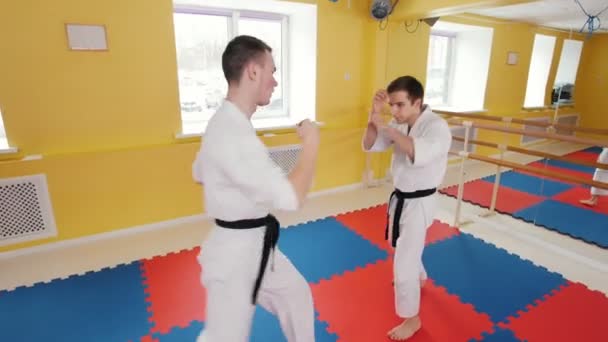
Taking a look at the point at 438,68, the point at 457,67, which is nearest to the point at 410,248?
the point at 438,68

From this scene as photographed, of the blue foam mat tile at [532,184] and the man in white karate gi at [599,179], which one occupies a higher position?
the man in white karate gi at [599,179]

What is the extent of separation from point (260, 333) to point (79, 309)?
3.91 feet

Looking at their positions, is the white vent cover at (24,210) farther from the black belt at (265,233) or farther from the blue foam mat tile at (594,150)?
the blue foam mat tile at (594,150)

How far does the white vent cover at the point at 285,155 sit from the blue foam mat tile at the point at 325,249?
860mm

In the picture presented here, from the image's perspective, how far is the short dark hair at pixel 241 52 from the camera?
113cm

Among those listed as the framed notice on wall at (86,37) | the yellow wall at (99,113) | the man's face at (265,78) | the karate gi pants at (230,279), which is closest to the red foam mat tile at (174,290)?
the yellow wall at (99,113)

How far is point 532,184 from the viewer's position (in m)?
4.10

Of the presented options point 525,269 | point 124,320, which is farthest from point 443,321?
point 124,320

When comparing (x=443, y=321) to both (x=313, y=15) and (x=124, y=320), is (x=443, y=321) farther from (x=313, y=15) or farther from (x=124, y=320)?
(x=313, y=15)

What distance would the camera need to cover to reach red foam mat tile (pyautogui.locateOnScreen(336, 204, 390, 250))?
10.2 ft

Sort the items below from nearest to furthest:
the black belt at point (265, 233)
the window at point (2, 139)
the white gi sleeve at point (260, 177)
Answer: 1. the white gi sleeve at point (260, 177)
2. the black belt at point (265, 233)
3. the window at point (2, 139)

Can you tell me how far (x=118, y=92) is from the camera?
296 centimetres

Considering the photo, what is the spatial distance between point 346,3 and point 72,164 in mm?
3226

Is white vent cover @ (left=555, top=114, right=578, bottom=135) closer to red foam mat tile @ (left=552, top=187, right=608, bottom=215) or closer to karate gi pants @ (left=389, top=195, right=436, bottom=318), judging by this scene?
red foam mat tile @ (left=552, top=187, right=608, bottom=215)
